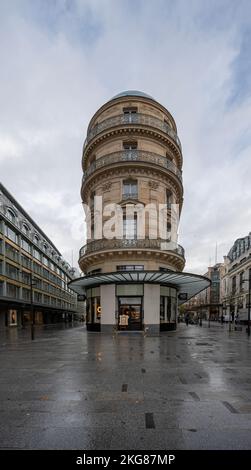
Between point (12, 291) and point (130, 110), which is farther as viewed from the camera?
point (12, 291)

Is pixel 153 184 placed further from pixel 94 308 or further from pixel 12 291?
pixel 12 291

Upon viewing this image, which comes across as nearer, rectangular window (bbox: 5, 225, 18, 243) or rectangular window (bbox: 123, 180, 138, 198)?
rectangular window (bbox: 123, 180, 138, 198)

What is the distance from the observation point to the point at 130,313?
1123 inches

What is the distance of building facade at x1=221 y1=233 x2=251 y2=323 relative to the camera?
59266 mm

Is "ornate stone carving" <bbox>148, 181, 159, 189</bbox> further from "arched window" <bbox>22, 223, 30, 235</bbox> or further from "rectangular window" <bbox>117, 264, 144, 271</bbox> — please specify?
"arched window" <bbox>22, 223, 30, 235</bbox>

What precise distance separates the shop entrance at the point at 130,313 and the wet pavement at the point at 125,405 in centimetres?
1639

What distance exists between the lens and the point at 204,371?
10.5 meters

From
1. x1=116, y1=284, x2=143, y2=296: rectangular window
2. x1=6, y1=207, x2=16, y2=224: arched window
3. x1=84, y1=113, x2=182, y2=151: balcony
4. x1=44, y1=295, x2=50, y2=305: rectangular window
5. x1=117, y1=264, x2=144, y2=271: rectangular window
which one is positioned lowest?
x1=44, y1=295, x2=50, y2=305: rectangular window

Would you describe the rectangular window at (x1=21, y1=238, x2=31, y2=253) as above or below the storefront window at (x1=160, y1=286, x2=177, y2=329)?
above

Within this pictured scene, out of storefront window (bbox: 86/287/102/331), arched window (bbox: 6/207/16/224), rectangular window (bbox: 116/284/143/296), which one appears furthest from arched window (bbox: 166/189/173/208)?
arched window (bbox: 6/207/16/224)

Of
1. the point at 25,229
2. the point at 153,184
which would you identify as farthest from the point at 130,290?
the point at 25,229

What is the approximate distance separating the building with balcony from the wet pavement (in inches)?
569

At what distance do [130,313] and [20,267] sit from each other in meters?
29.6
